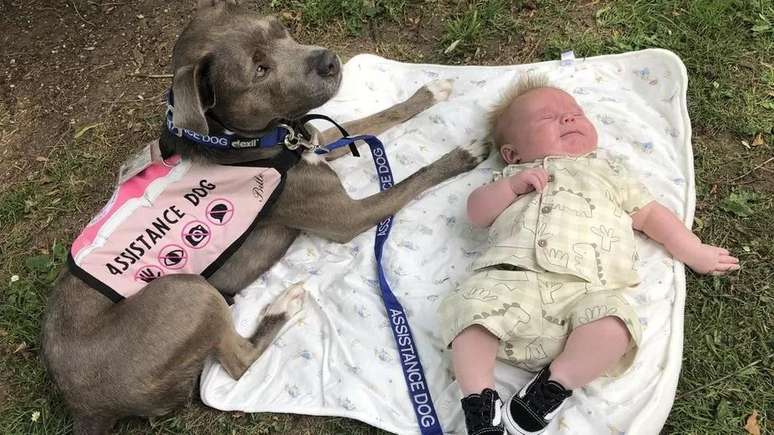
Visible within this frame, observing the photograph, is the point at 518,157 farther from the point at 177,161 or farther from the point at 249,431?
the point at 249,431

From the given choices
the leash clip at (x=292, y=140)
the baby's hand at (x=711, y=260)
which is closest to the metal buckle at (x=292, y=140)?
the leash clip at (x=292, y=140)

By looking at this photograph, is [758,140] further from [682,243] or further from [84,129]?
[84,129]

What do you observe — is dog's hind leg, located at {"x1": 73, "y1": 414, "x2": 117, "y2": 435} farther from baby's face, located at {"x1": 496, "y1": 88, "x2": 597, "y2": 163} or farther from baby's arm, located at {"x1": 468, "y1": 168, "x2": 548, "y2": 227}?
baby's face, located at {"x1": 496, "y1": 88, "x2": 597, "y2": 163}

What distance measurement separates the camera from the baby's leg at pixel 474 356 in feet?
11.4

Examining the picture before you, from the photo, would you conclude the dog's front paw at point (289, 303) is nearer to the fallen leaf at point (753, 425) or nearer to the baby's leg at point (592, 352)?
the baby's leg at point (592, 352)

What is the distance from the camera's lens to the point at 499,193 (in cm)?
401

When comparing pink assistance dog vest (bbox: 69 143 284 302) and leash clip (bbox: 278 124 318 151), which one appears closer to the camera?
pink assistance dog vest (bbox: 69 143 284 302)

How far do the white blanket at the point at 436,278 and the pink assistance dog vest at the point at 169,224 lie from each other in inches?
26.2

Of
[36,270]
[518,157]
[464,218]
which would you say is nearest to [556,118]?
[518,157]

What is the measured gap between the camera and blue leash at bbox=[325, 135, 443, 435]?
12.1 feet

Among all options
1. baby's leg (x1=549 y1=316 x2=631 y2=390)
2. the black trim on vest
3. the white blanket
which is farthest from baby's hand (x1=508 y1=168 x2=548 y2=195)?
the black trim on vest

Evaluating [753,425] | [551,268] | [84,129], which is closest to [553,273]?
[551,268]

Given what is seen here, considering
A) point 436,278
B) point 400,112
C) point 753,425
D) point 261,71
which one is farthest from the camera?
point 400,112

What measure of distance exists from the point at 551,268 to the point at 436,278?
0.90 metres
